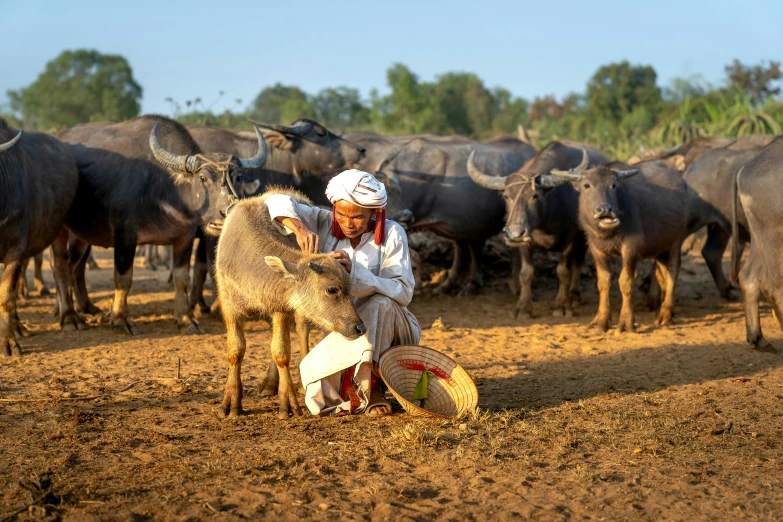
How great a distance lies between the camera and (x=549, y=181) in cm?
963

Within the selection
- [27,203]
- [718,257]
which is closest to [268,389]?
[27,203]

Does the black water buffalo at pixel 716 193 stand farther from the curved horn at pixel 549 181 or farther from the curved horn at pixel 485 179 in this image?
the curved horn at pixel 485 179

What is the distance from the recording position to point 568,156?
1062 cm

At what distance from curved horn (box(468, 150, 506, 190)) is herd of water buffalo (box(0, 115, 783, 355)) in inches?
0.9

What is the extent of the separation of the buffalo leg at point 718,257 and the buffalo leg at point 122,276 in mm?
6831

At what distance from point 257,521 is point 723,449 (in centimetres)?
263

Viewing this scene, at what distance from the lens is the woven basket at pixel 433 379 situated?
5.30 metres

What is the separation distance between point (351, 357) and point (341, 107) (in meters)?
32.8

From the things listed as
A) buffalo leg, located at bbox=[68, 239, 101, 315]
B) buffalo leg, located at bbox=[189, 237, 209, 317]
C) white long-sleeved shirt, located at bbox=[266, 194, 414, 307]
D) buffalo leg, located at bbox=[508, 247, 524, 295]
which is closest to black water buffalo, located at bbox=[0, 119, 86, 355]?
buffalo leg, located at bbox=[68, 239, 101, 315]

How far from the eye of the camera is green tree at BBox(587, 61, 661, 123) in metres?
27.9

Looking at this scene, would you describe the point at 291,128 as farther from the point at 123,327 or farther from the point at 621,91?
the point at 621,91

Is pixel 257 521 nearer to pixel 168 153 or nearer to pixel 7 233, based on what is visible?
pixel 7 233

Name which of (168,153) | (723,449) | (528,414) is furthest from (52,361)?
(723,449)

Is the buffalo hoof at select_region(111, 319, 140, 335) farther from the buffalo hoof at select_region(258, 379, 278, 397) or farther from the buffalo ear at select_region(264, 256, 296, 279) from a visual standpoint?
the buffalo ear at select_region(264, 256, 296, 279)
